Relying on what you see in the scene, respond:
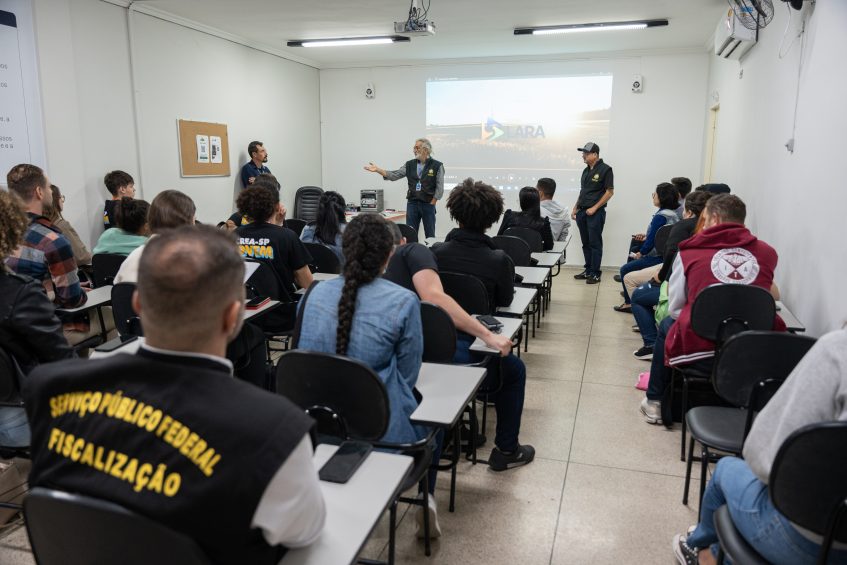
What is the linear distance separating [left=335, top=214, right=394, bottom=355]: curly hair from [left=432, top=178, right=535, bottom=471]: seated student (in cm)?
95

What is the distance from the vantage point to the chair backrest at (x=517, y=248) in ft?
14.7

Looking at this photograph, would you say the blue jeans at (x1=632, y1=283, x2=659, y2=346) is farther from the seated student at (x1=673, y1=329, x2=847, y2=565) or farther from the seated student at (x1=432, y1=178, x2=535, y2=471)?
the seated student at (x1=673, y1=329, x2=847, y2=565)

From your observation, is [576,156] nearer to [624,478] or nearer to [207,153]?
[207,153]

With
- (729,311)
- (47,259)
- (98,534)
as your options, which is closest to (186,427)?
(98,534)

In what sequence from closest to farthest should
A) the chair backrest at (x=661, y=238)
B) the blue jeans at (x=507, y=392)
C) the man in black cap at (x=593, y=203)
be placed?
the blue jeans at (x=507, y=392) < the chair backrest at (x=661, y=238) < the man in black cap at (x=593, y=203)

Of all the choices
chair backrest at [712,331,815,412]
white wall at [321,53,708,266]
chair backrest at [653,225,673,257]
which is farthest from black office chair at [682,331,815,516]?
white wall at [321,53,708,266]

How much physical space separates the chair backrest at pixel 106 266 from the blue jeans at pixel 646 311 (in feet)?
11.2

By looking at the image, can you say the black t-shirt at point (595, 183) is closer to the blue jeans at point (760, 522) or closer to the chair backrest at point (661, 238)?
the chair backrest at point (661, 238)

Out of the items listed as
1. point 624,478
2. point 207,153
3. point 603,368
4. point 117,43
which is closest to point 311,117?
point 207,153

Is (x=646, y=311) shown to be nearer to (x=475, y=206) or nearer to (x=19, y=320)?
(x=475, y=206)

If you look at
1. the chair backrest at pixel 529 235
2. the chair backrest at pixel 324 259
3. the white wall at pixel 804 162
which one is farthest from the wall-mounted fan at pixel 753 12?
the chair backrest at pixel 324 259

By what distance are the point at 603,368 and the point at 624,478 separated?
1510 millimetres

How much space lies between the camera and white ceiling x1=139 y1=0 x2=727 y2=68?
18.1 feet

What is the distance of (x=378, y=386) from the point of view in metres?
1.63
